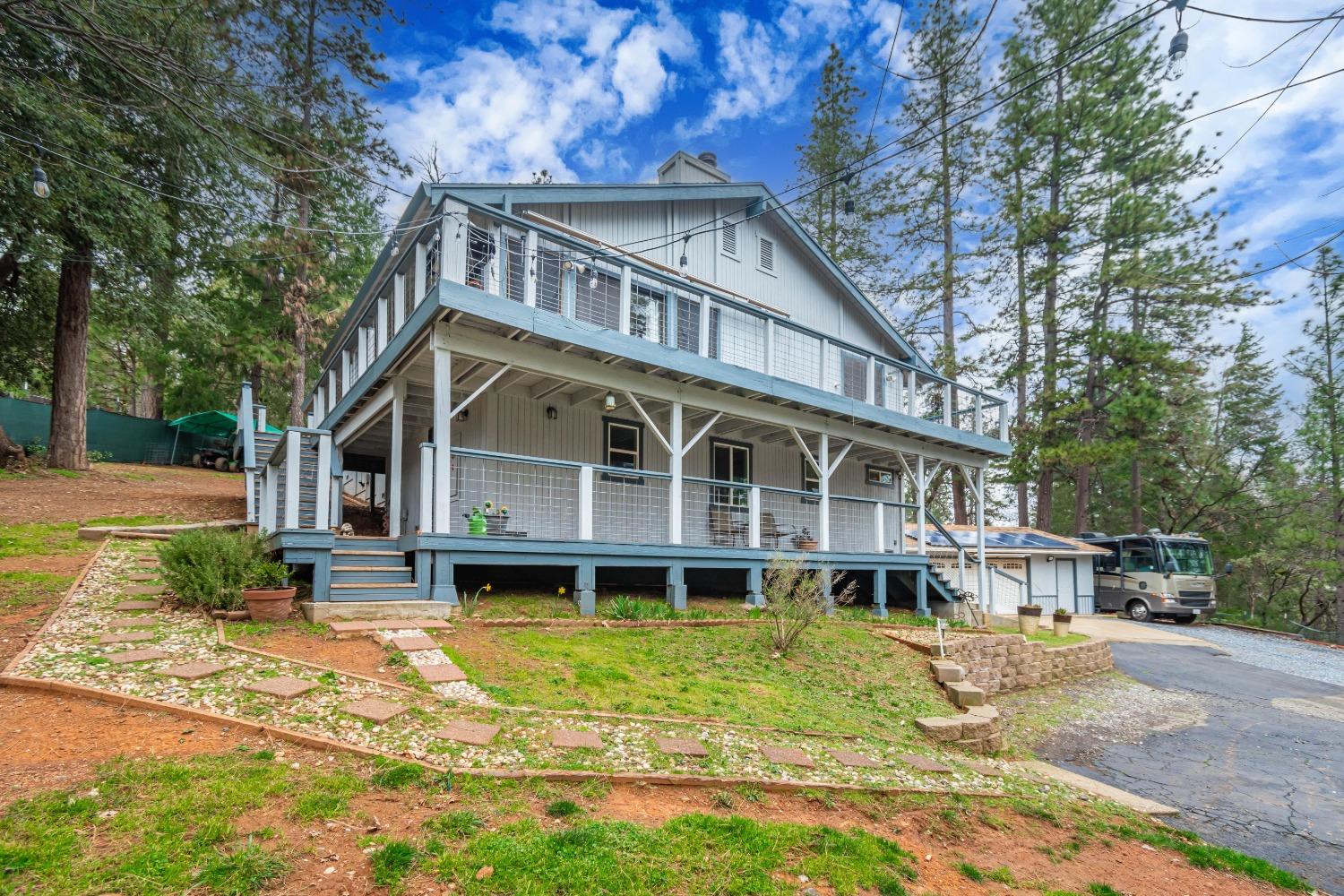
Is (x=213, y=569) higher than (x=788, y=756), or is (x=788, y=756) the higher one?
(x=213, y=569)

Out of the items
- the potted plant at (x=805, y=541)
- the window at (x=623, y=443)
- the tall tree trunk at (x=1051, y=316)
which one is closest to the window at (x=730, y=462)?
the potted plant at (x=805, y=541)

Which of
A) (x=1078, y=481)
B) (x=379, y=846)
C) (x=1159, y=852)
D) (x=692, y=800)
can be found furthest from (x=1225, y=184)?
(x=379, y=846)

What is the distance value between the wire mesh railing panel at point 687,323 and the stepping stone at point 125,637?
8866 mm

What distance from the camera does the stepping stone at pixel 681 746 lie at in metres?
4.52

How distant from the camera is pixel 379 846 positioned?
299 cm

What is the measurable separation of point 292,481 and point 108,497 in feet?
35.1

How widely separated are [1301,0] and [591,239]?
29.8ft

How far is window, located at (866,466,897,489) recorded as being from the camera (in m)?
16.5

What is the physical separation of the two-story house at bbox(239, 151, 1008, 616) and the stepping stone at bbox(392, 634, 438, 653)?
3.14 feet

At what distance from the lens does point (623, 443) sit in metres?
12.0

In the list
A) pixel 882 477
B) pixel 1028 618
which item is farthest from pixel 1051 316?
pixel 1028 618

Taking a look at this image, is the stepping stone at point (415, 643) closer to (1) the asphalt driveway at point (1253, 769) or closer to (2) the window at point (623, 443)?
(2) the window at point (623, 443)

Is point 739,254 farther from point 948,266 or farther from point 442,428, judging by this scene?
point 948,266

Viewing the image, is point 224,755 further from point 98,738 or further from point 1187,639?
point 1187,639
